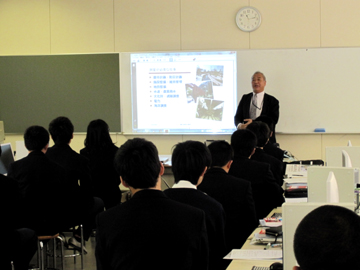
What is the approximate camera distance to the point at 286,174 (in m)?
4.30

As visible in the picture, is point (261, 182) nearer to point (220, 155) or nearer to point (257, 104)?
point (220, 155)

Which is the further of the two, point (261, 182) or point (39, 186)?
point (39, 186)

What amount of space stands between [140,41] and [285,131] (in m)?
2.40

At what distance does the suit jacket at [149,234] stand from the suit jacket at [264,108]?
13.9 feet

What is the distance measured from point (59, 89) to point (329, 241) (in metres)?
5.97

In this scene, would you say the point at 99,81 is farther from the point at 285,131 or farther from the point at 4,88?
the point at 285,131

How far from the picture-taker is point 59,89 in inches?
254

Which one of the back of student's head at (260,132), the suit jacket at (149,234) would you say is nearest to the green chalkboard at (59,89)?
the back of student's head at (260,132)

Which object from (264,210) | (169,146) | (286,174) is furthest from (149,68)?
(264,210)

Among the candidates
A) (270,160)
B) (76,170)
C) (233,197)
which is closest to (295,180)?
(270,160)

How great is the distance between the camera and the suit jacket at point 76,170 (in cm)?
382

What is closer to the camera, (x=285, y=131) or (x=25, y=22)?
(x=285, y=131)

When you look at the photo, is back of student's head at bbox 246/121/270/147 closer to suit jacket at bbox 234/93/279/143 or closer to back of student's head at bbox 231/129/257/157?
back of student's head at bbox 231/129/257/157

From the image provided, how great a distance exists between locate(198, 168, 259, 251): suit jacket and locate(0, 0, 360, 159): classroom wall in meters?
3.54
